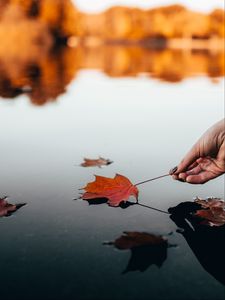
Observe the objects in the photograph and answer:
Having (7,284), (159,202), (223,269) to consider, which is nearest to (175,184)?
(159,202)

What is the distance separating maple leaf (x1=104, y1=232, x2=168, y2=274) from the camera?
1.87 metres

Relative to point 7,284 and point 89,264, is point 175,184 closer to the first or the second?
point 89,264

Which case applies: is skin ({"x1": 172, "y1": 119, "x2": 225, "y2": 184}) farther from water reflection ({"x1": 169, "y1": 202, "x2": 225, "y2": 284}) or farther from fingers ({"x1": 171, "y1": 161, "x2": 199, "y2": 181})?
water reflection ({"x1": 169, "y1": 202, "x2": 225, "y2": 284})

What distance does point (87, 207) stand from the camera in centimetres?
250

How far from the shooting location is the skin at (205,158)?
241 cm

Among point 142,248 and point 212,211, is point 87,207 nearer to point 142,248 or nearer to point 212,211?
point 142,248

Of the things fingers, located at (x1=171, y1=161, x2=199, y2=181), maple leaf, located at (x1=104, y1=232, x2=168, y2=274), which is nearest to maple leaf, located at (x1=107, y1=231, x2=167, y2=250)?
maple leaf, located at (x1=104, y1=232, x2=168, y2=274)

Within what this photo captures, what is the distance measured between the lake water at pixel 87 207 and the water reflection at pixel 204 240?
0.02 metres

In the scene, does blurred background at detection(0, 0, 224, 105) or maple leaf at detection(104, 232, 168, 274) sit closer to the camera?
maple leaf at detection(104, 232, 168, 274)

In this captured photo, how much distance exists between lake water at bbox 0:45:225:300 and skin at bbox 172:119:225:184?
0.62 ft

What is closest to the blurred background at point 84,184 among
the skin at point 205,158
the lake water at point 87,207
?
the lake water at point 87,207

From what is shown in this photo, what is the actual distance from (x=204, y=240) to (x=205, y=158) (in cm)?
67

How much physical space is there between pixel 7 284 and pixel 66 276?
0.25 m

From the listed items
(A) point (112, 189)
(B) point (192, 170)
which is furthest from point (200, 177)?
(A) point (112, 189)
